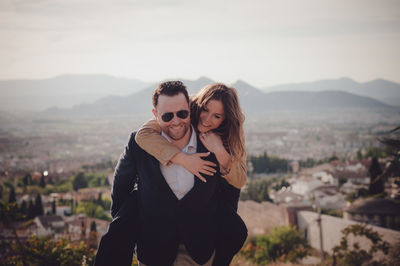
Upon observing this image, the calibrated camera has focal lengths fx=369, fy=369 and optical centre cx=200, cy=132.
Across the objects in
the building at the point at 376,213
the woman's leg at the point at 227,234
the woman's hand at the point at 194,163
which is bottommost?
the building at the point at 376,213

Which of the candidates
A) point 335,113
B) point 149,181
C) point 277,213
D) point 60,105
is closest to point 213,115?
point 149,181

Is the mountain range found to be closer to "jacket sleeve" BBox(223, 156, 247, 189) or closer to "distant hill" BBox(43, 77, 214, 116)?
"distant hill" BBox(43, 77, 214, 116)

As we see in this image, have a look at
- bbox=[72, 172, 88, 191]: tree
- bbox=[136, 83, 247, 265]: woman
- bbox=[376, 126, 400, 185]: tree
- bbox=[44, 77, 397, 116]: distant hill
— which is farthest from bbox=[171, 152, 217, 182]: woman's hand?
bbox=[44, 77, 397, 116]: distant hill

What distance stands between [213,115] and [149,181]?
44 centimetres

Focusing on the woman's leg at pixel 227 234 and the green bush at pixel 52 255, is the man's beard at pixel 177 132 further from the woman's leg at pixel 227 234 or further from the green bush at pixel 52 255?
the green bush at pixel 52 255

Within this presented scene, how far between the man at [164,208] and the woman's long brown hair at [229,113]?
0.12 metres


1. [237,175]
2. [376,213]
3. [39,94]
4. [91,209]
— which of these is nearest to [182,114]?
[237,175]

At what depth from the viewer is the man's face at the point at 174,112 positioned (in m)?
1.66

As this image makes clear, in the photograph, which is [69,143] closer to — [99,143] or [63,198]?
[99,143]

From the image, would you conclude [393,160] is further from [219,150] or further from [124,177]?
[124,177]

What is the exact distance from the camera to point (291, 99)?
16662 centimetres

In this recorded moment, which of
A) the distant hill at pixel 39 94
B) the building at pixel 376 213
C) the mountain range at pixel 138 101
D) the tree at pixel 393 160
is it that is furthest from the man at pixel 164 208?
the mountain range at pixel 138 101

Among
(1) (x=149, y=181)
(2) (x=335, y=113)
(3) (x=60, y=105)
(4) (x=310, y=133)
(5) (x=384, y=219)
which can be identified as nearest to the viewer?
(1) (x=149, y=181)

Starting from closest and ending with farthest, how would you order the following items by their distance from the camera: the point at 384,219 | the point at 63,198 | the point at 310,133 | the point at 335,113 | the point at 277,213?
1. the point at 384,219
2. the point at 277,213
3. the point at 63,198
4. the point at 310,133
5. the point at 335,113
